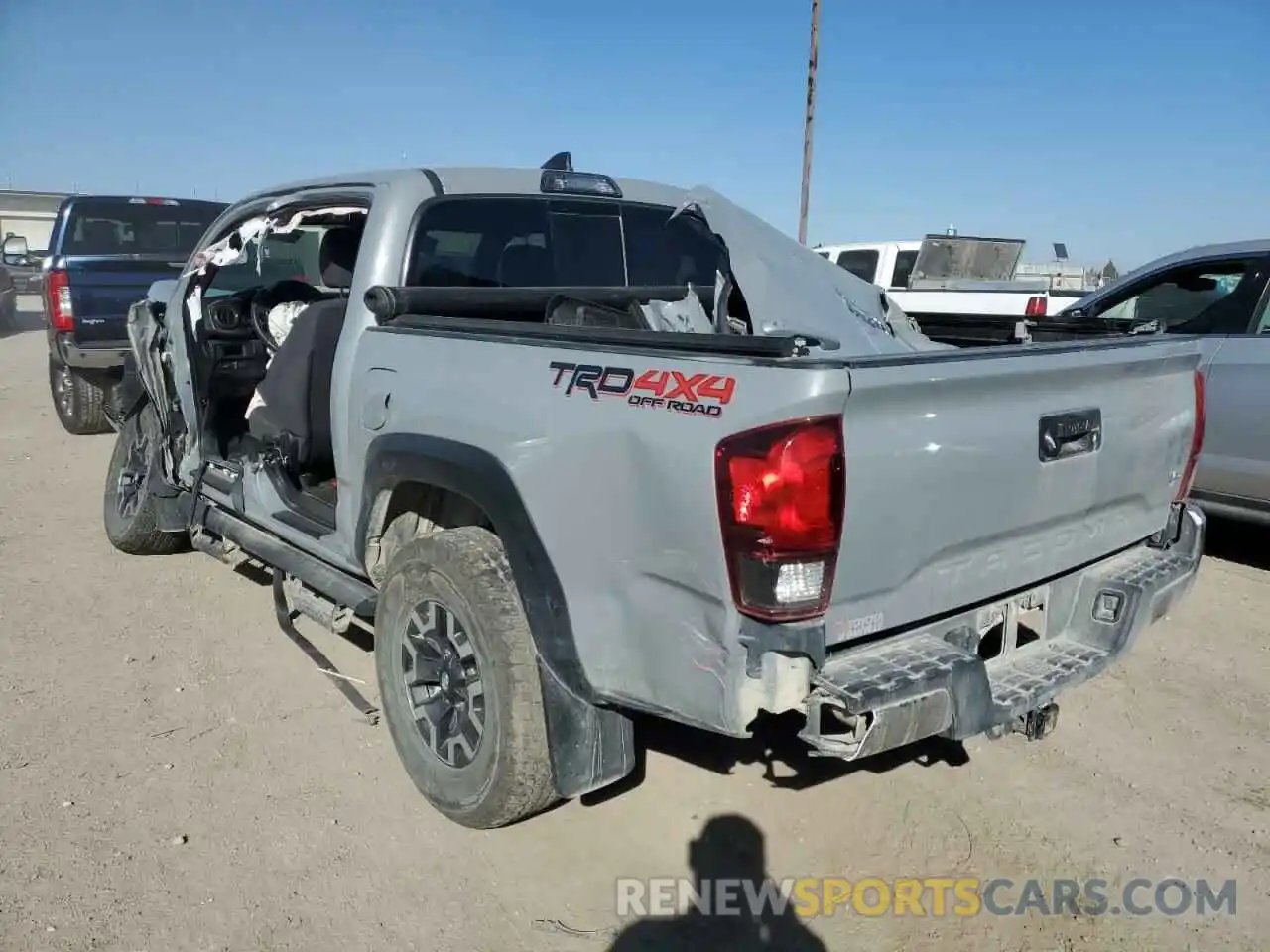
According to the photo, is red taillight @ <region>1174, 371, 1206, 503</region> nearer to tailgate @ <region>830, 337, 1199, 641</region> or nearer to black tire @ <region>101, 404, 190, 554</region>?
tailgate @ <region>830, 337, 1199, 641</region>

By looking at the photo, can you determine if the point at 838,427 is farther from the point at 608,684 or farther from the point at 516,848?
the point at 516,848

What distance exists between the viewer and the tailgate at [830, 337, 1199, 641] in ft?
7.45

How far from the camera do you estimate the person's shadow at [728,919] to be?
2654mm

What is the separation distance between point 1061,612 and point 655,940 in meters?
1.61

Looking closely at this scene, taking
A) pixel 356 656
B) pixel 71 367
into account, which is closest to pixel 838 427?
pixel 356 656

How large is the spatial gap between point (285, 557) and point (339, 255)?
131 cm

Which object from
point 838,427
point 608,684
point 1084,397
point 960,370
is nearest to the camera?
point 838,427

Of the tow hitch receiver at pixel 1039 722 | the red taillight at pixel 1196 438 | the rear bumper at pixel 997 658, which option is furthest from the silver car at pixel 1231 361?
the tow hitch receiver at pixel 1039 722

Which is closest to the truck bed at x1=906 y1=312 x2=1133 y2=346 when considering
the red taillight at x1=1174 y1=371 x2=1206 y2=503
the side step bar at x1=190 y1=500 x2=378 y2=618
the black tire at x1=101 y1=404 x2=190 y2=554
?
the red taillight at x1=1174 y1=371 x2=1206 y2=503

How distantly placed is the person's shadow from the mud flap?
439 millimetres

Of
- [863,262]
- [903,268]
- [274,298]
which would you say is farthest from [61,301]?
[903,268]

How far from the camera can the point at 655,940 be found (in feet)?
→ 8.79

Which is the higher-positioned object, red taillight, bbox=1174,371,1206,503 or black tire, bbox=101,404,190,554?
red taillight, bbox=1174,371,1206,503

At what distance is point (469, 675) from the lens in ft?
9.85
